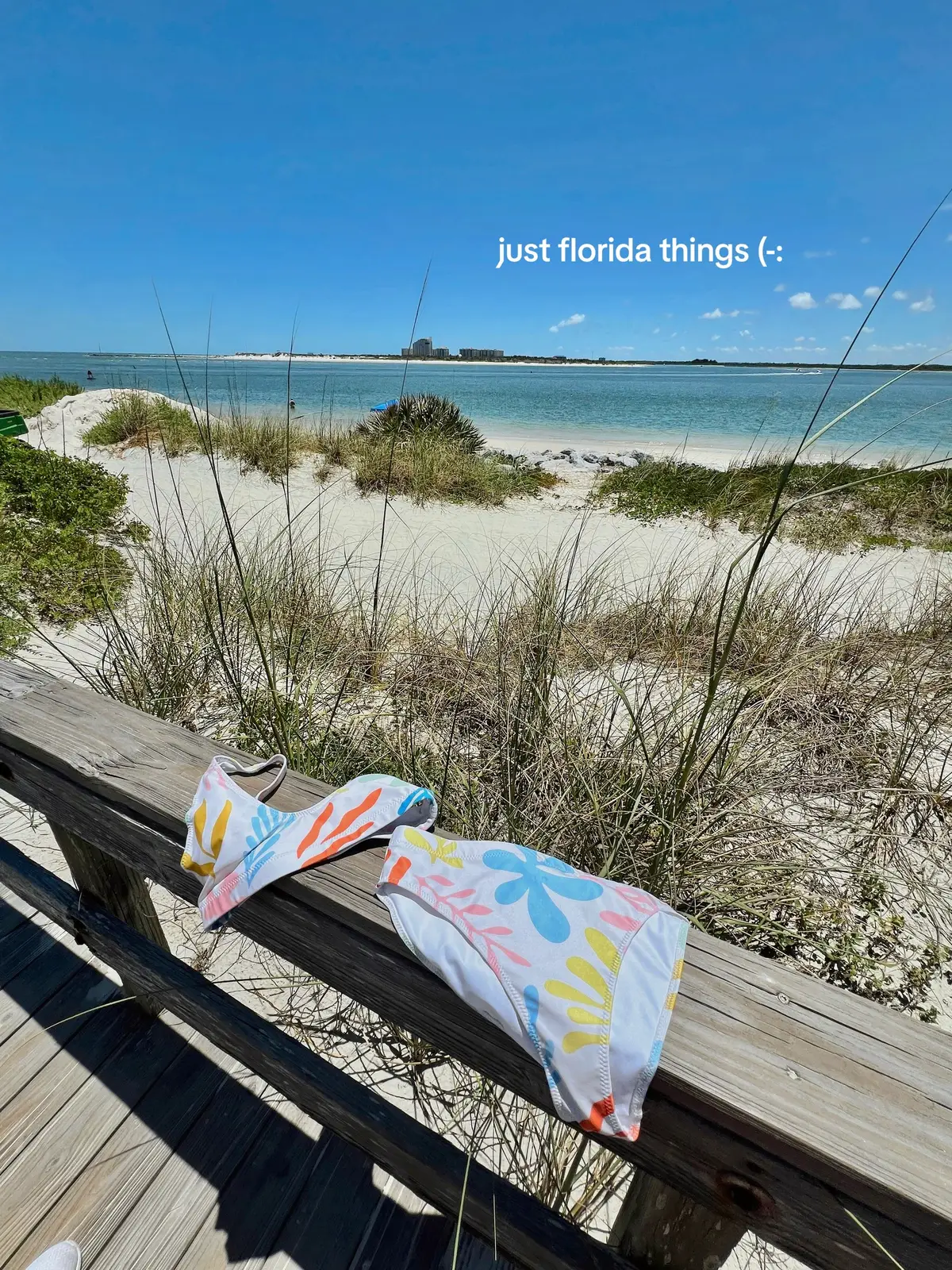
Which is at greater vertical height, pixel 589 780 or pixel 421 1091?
pixel 589 780

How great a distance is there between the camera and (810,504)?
7184mm

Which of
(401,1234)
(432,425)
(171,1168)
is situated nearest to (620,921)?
(401,1234)

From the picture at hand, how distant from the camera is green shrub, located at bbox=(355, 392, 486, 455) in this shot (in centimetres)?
967

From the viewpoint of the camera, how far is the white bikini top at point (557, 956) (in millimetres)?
611

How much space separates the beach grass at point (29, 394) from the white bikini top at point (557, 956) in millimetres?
15158

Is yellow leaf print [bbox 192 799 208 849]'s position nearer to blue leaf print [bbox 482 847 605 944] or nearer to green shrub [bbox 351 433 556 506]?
blue leaf print [bbox 482 847 605 944]

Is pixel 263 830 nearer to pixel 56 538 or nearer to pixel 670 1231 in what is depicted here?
pixel 670 1231

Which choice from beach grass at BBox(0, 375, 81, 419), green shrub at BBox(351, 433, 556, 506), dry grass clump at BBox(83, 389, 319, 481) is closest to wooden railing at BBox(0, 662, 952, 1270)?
green shrub at BBox(351, 433, 556, 506)

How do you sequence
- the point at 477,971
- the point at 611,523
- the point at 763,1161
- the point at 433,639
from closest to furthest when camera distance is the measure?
the point at 763,1161, the point at 477,971, the point at 433,639, the point at 611,523

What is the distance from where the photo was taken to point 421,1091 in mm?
1502

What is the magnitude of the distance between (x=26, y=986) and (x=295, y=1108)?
80 cm

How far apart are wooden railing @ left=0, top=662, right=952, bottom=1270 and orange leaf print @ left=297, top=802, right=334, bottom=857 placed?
0.12 feet

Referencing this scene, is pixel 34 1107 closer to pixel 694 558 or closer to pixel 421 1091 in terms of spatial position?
pixel 421 1091

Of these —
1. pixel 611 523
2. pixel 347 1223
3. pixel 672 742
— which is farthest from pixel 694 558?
pixel 347 1223
